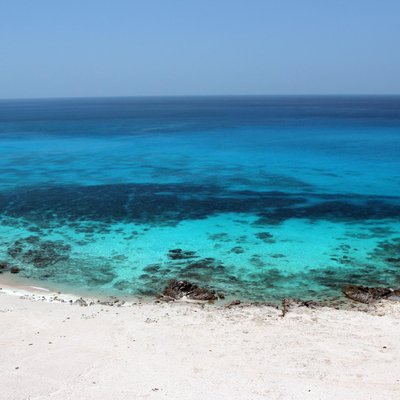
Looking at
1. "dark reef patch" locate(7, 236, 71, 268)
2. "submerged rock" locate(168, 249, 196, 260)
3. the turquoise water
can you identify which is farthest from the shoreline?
"submerged rock" locate(168, 249, 196, 260)

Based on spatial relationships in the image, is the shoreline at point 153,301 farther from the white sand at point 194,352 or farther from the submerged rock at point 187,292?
the white sand at point 194,352

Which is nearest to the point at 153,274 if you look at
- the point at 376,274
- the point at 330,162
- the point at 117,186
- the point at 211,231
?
the point at 211,231

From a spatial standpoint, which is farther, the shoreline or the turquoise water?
the turquoise water

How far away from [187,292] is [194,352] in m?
5.98

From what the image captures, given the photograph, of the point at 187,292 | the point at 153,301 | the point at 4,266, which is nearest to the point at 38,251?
the point at 4,266

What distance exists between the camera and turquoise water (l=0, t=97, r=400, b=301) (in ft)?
86.6

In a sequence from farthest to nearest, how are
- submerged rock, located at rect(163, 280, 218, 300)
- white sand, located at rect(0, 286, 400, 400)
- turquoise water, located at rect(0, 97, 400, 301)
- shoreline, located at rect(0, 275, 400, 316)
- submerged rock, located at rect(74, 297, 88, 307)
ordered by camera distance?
turquoise water, located at rect(0, 97, 400, 301)
submerged rock, located at rect(163, 280, 218, 300)
submerged rock, located at rect(74, 297, 88, 307)
shoreline, located at rect(0, 275, 400, 316)
white sand, located at rect(0, 286, 400, 400)

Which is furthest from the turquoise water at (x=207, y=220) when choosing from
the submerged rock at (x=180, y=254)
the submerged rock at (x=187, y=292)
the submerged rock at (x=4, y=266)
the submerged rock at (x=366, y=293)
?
the submerged rock at (x=187, y=292)

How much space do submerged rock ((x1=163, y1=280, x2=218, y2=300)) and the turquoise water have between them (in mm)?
937

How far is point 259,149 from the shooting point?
75.2 metres

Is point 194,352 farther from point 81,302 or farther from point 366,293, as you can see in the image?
point 366,293

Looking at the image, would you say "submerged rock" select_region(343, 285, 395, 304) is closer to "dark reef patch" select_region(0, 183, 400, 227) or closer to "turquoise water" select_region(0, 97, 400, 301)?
"turquoise water" select_region(0, 97, 400, 301)

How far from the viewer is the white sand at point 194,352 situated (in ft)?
51.0

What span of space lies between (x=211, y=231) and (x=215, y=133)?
224ft
